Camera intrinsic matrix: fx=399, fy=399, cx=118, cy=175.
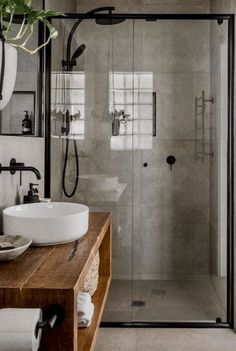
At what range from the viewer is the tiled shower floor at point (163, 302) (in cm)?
266

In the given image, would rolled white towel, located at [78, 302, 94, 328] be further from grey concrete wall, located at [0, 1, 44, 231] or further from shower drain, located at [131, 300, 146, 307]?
shower drain, located at [131, 300, 146, 307]

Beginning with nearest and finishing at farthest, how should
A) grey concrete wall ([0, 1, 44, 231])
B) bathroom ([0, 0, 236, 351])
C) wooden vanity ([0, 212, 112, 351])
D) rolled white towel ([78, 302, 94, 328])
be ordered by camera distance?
wooden vanity ([0, 212, 112, 351]) → rolled white towel ([78, 302, 94, 328]) → grey concrete wall ([0, 1, 44, 231]) → bathroom ([0, 0, 236, 351])

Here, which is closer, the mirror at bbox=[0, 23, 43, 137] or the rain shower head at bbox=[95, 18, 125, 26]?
the mirror at bbox=[0, 23, 43, 137]

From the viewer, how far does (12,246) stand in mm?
1222

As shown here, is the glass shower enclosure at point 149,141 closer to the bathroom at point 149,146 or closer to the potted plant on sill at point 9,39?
the bathroom at point 149,146

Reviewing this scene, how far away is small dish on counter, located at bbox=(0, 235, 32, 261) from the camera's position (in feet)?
3.83

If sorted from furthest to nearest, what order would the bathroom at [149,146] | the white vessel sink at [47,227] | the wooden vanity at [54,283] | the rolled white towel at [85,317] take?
1. the bathroom at [149,146]
2. the rolled white towel at [85,317]
3. the white vessel sink at [47,227]
4. the wooden vanity at [54,283]

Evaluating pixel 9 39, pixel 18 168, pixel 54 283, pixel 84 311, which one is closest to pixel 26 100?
pixel 18 168

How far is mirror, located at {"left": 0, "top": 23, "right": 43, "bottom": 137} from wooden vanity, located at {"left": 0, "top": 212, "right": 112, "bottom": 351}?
775 mm

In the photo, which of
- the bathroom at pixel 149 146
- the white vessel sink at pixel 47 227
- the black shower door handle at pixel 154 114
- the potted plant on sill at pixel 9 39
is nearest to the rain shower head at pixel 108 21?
the bathroom at pixel 149 146

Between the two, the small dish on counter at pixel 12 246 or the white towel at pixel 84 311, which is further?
the white towel at pixel 84 311

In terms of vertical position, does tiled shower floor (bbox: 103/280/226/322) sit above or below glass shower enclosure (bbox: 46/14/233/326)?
below

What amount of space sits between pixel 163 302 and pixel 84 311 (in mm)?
1361

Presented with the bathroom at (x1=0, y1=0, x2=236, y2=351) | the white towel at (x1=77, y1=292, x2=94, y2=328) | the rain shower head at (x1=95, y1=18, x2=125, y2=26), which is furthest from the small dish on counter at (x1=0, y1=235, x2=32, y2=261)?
the rain shower head at (x1=95, y1=18, x2=125, y2=26)
